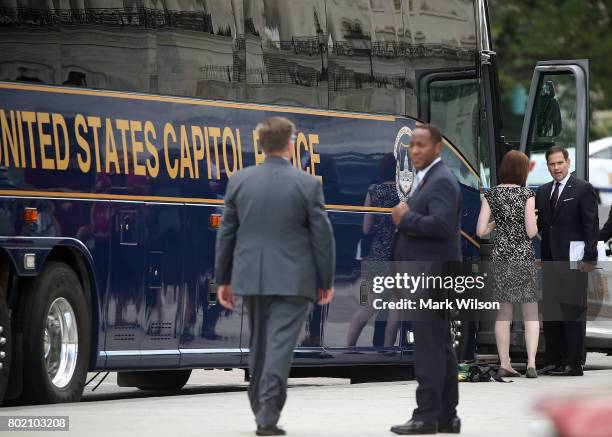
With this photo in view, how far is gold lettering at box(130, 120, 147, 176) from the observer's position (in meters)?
11.9

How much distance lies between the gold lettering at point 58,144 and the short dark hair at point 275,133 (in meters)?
2.49

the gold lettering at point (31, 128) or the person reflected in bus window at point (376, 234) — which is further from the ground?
the gold lettering at point (31, 128)

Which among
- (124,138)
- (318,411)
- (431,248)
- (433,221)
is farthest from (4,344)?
(433,221)

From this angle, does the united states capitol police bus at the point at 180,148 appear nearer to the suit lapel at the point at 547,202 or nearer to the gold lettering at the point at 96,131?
the gold lettering at the point at 96,131

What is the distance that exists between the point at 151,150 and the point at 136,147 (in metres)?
0.17

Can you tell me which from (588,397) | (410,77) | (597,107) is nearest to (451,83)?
(410,77)

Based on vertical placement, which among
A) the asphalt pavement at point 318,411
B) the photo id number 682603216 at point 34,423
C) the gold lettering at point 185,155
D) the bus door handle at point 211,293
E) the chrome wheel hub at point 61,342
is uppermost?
the gold lettering at point 185,155

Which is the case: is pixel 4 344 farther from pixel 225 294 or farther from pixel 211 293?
pixel 211 293

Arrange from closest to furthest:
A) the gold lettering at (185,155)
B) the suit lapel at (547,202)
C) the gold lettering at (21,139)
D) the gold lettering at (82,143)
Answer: the gold lettering at (21,139) < the gold lettering at (82,143) < the gold lettering at (185,155) < the suit lapel at (547,202)

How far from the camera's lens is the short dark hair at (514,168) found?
13965 mm

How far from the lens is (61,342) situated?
452 inches

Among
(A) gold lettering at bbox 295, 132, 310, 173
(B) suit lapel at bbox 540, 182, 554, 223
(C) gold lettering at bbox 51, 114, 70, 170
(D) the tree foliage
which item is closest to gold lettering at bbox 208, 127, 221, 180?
(A) gold lettering at bbox 295, 132, 310, 173

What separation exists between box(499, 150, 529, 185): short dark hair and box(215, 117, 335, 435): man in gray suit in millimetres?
5170

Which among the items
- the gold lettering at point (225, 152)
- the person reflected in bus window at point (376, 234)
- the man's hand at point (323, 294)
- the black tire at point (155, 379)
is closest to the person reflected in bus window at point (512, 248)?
the person reflected in bus window at point (376, 234)
